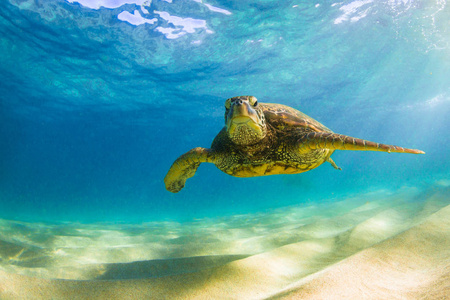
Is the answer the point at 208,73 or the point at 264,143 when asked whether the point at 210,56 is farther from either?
the point at 264,143

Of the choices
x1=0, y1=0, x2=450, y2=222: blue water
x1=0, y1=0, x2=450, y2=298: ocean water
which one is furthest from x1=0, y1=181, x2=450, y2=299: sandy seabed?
x1=0, y1=0, x2=450, y2=222: blue water

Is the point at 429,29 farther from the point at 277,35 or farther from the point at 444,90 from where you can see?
the point at 444,90

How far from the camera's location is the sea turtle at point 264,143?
338 centimetres

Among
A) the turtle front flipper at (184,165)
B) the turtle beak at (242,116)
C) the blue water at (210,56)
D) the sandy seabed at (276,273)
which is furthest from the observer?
the blue water at (210,56)

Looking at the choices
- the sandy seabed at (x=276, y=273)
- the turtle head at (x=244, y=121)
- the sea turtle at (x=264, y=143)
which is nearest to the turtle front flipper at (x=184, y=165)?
the sea turtle at (x=264, y=143)

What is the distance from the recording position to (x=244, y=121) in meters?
3.37

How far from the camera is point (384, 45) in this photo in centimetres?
1772

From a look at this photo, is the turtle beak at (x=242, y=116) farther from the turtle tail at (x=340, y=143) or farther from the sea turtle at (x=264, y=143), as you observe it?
the turtle tail at (x=340, y=143)

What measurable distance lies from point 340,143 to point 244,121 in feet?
4.83

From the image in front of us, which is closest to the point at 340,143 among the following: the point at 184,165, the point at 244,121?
the point at 244,121

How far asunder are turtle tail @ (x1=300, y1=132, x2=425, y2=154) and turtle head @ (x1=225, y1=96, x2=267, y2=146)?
2.58ft

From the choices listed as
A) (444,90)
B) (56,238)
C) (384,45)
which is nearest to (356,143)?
(56,238)

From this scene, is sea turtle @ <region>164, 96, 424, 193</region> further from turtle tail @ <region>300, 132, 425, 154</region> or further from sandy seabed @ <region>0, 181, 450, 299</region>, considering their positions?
sandy seabed @ <region>0, 181, 450, 299</region>

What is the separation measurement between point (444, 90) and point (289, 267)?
137ft
